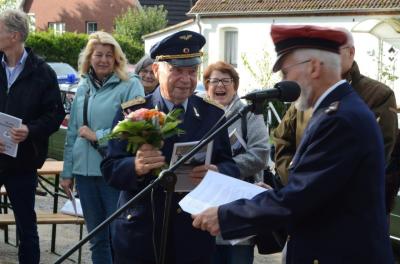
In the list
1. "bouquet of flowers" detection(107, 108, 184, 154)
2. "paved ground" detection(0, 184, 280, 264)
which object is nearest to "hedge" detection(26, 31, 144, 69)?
"paved ground" detection(0, 184, 280, 264)

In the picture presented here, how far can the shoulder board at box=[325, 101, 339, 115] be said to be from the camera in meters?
3.00

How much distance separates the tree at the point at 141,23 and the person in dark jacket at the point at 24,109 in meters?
35.1

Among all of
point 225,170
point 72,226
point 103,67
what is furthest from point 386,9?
point 225,170

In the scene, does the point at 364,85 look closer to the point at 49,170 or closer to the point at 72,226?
the point at 49,170

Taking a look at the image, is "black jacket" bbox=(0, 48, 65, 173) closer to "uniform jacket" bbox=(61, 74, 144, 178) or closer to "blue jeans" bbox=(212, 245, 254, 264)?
"uniform jacket" bbox=(61, 74, 144, 178)

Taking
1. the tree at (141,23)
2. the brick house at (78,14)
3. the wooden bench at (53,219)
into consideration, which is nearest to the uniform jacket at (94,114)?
the wooden bench at (53,219)

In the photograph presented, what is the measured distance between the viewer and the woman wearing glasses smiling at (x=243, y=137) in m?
5.15

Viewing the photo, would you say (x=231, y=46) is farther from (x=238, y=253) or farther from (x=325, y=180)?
(x=325, y=180)

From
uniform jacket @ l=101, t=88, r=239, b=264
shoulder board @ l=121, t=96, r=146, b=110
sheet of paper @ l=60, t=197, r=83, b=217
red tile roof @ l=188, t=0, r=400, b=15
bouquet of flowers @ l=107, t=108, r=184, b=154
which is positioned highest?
red tile roof @ l=188, t=0, r=400, b=15

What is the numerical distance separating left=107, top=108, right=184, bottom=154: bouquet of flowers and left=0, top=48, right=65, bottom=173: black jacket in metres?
2.13

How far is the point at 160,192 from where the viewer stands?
387cm

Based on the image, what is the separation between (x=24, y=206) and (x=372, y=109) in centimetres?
271

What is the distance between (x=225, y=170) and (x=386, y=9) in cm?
2007

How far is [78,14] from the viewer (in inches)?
1927
